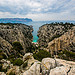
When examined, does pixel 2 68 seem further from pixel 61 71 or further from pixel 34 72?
pixel 61 71

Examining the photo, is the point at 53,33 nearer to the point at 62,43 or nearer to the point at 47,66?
the point at 62,43

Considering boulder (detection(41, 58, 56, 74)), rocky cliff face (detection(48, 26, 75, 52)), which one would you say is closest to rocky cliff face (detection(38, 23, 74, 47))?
rocky cliff face (detection(48, 26, 75, 52))

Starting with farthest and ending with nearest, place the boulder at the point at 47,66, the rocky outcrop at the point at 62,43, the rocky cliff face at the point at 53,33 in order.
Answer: the rocky cliff face at the point at 53,33 → the rocky outcrop at the point at 62,43 → the boulder at the point at 47,66

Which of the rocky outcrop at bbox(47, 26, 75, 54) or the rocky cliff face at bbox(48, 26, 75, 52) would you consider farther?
the rocky outcrop at bbox(47, 26, 75, 54)

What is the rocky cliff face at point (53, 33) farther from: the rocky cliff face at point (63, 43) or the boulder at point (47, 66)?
the boulder at point (47, 66)

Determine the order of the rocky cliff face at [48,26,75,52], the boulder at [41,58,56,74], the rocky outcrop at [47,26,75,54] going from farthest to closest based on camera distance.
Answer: the rocky outcrop at [47,26,75,54] < the rocky cliff face at [48,26,75,52] < the boulder at [41,58,56,74]

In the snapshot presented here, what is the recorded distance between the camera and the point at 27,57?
1966cm

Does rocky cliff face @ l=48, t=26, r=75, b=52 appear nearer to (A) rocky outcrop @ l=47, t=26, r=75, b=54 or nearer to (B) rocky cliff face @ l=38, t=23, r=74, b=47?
(A) rocky outcrop @ l=47, t=26, r=75, b=54

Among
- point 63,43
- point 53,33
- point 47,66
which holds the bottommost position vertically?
point 63,43

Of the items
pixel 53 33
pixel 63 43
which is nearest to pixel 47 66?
pixel 63 43

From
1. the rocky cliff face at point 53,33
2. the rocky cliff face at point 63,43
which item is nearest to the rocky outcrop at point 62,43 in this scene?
the rocky cliff face at point 63,43

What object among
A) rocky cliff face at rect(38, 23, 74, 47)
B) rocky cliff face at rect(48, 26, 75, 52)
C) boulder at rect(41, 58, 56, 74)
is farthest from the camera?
rocky cliff face at rect(38, 23, 74, 47)

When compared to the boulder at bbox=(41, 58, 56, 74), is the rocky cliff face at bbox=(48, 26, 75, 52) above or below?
below

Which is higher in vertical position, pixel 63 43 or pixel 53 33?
pixel 53 33
